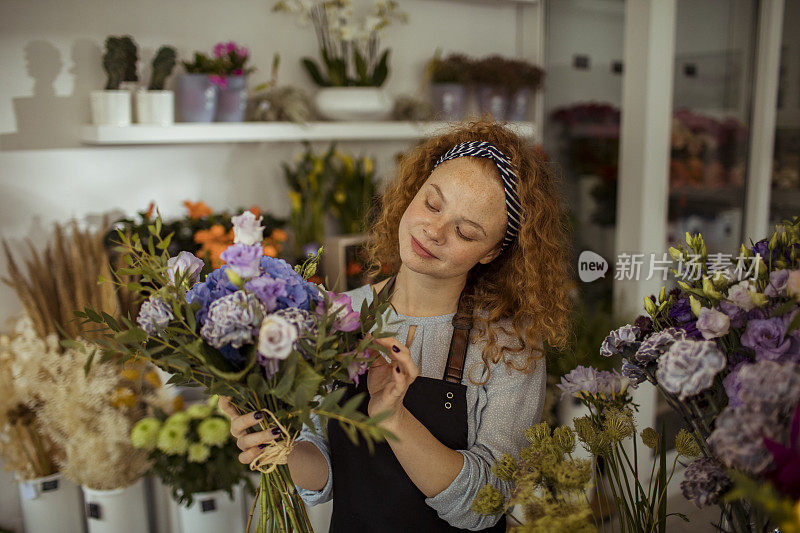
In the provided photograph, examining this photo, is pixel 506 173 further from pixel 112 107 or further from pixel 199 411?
pixel 112 107

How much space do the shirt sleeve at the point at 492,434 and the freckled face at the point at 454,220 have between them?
23cm

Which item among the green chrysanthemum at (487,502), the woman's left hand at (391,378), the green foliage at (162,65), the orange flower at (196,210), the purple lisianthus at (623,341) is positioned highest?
the green foliage at (162,65)

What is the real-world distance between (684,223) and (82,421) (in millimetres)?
2335

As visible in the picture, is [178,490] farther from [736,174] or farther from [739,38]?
[739,38]

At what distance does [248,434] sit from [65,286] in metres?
1.27

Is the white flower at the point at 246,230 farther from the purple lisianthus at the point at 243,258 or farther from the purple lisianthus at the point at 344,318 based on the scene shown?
the purple lisianthus at the point at 344,318

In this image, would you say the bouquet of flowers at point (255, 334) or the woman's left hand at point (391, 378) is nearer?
the bouquet of flowers at point (255, 334)

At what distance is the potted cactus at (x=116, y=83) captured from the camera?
199cm

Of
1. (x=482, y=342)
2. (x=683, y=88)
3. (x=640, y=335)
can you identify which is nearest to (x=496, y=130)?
(x=482, y=342)

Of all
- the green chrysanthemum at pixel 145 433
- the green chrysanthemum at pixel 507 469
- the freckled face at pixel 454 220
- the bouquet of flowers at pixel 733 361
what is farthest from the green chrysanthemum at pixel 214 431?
the bouquet of flowers at pixel 733 361

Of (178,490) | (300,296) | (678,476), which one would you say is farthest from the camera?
(678,476)

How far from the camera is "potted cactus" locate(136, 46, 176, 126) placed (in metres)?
2.06

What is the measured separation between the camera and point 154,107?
2070 millimetres

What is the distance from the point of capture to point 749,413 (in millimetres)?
644
